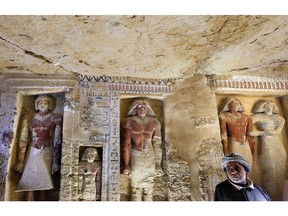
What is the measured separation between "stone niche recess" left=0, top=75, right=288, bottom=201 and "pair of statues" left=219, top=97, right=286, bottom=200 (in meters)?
0.04

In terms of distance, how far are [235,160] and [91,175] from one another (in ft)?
4.68

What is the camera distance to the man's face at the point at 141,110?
12.8ft

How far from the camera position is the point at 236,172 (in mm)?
3508

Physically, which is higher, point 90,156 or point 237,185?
point 90,156

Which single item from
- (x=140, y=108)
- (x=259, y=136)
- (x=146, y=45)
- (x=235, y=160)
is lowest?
(x=235, y=160)

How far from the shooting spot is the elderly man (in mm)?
3432

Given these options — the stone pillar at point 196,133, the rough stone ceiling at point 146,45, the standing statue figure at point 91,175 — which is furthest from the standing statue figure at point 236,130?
the standing statue figure at point 91,175

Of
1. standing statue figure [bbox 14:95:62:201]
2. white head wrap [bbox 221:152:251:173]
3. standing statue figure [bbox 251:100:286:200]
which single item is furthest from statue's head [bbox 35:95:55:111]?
standing statue figure [bbox 251:100:286:200]

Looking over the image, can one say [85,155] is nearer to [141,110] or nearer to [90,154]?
[90,154]

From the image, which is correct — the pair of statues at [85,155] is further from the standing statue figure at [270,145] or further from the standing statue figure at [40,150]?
the standing statue figure at [270,145]

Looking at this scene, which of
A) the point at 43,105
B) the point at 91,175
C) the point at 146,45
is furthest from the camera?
the point at 43,105

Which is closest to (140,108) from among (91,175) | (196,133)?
(196,133)

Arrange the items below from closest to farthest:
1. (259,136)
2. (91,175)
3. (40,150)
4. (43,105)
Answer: (91,175) < (40,150) < (43,105) < (259,136)

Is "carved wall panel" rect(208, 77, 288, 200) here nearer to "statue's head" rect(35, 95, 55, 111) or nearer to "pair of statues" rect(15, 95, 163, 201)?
"pair of statues" rect(15, 95, 163, 201)
